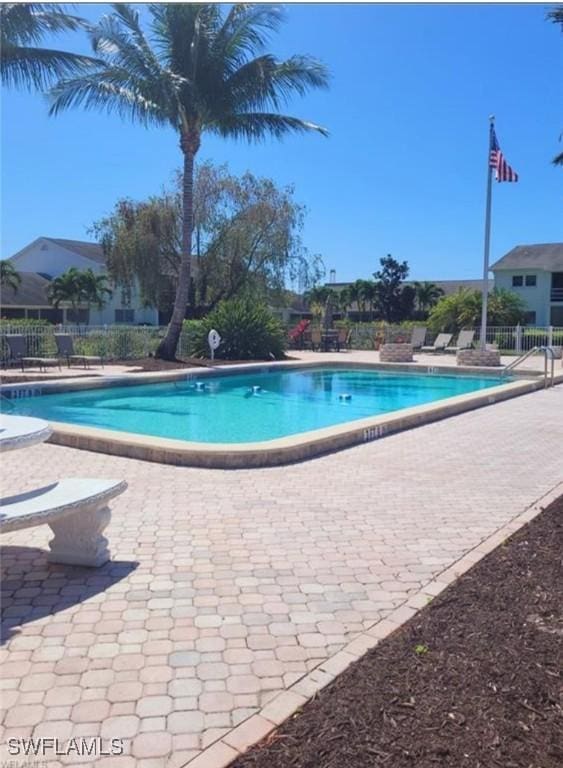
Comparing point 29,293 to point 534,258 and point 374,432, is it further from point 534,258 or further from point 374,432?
point 374,432

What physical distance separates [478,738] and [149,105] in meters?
19.0

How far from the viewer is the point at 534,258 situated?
1801 inches

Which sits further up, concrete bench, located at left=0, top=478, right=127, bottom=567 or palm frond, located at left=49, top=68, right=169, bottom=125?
palm frond, located at left=49, top=68, right=169, bottom=125

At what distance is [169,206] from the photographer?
29.6m

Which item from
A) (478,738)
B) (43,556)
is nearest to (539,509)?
(478,738)

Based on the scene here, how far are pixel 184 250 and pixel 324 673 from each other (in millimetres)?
17910

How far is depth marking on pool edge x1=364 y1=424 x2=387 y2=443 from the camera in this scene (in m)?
8.55

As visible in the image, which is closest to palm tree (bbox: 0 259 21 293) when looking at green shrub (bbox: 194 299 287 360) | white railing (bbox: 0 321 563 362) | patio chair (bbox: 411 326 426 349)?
white railing (bbox: 0 321 563 362)

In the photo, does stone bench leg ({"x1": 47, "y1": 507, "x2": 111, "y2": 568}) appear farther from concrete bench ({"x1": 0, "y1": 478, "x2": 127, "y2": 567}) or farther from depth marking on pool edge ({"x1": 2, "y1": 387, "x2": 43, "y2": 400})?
depth marking on pool edge ({"x1": 2, "y1": 387, "x2": 43, "y2": 400})

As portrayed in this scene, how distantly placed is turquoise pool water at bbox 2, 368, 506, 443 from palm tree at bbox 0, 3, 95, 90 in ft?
24.5

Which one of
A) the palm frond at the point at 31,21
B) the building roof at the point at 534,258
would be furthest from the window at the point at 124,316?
the palm frond at the point at 31,21

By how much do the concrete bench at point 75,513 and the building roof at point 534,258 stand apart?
149 feet

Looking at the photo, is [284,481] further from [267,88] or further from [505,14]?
[267,88]

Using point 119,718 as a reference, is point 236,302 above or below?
above
